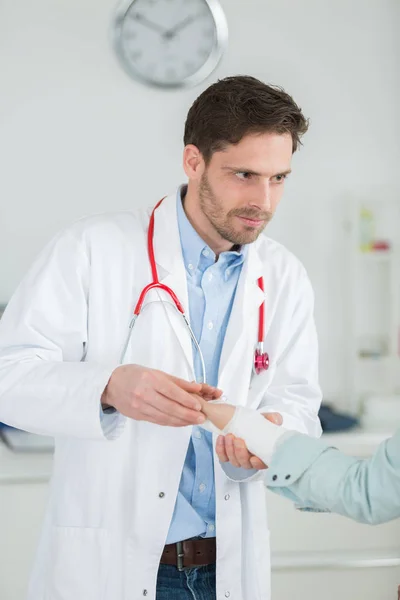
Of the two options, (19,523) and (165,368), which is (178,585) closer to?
(165,368)

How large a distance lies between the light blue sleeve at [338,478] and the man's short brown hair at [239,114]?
640 mm

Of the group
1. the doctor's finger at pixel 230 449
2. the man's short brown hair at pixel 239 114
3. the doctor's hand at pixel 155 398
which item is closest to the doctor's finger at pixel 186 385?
the doctor's hand at pixel 155 398

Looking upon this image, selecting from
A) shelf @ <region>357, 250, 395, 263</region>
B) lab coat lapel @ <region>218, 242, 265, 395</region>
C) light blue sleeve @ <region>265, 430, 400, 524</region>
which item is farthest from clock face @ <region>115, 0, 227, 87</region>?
light blue sleeve @ <region>265, 430, 400, 524</region>

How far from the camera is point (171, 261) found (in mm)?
1669

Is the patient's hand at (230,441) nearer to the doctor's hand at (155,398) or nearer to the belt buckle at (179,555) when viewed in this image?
the doctor's hand at (155,398)

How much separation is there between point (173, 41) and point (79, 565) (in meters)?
2.34

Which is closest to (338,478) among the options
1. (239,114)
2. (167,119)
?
(239,114)

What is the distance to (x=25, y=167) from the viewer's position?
3215mm

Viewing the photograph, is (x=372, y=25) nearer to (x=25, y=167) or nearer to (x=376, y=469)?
(x=25, y=167)

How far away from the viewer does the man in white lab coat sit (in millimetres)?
1504

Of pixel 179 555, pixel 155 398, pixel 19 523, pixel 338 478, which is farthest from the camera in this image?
pixel 19 523

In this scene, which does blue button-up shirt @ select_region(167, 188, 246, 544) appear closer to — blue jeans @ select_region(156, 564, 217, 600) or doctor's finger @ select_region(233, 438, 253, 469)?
blue jeans @ select_region(156, 564, 217, 600)

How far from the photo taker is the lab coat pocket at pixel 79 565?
152 centimetres

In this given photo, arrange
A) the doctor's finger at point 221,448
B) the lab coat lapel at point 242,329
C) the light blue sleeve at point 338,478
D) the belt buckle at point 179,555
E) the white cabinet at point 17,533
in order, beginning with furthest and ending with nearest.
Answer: the white cabinet at point 17,533 < the lab coat lapel at point 242,329 < the belt buckle at point 179,555 < the doctor's finger at point 221,448 < the light blue sleeve at point 338,478
